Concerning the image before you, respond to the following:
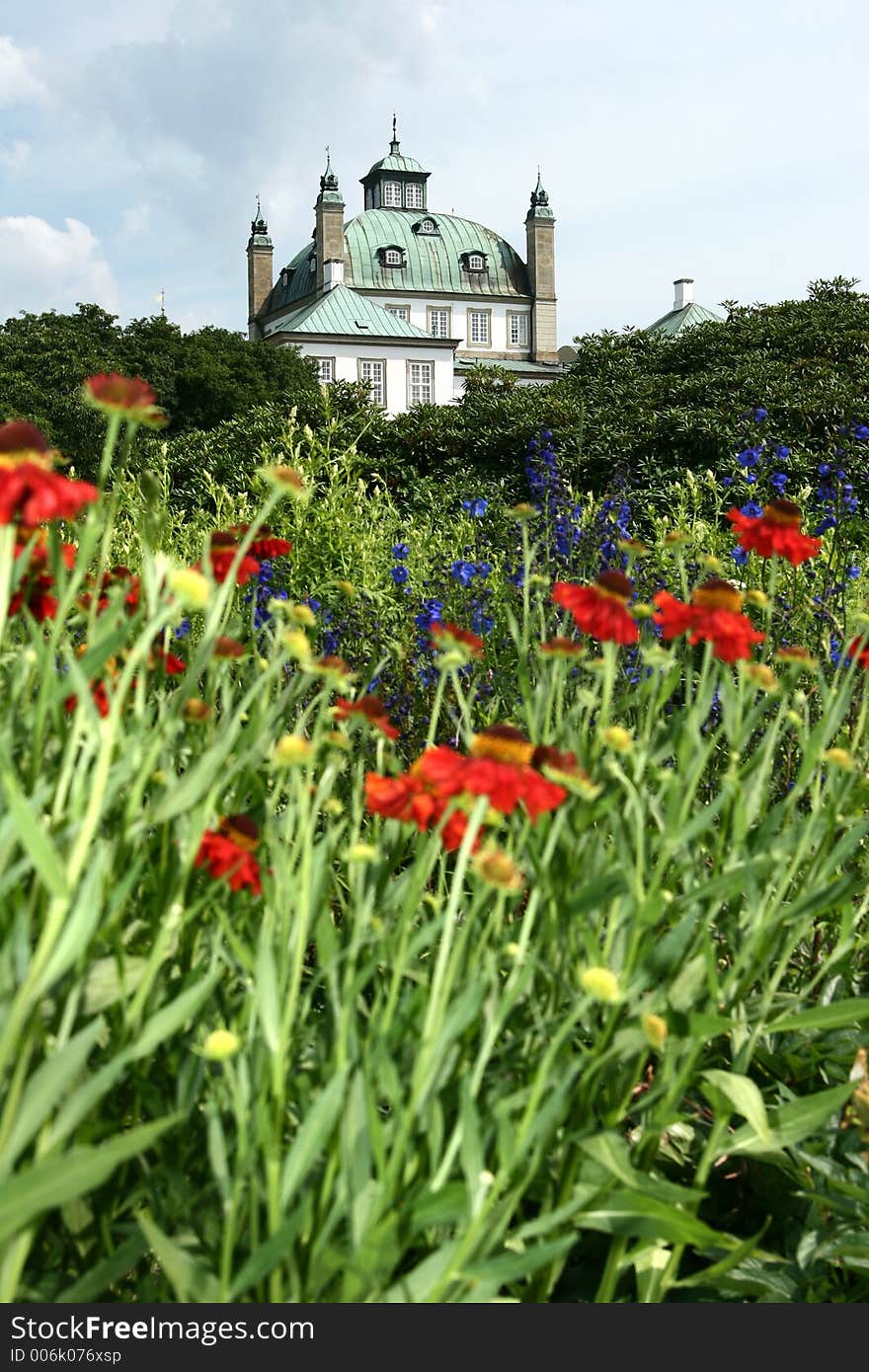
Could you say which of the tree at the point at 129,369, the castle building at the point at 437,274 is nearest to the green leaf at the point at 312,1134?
the tree at the point at 129,369

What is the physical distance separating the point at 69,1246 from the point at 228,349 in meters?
28.4

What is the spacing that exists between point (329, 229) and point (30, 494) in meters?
43.5

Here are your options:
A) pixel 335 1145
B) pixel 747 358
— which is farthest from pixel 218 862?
pixel 747 358

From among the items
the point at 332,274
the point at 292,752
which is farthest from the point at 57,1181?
the point at 332,274

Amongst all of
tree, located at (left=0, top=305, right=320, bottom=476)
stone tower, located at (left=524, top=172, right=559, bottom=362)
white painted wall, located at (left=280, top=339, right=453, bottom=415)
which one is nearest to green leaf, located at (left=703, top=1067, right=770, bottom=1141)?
tree, located at (left=0, top=305, right=320, bottom=476)

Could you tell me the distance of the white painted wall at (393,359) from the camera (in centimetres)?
3625

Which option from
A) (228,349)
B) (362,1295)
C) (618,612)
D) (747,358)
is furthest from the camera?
(228,349)

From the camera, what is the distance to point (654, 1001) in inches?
40.6

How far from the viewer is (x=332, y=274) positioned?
40.2 m

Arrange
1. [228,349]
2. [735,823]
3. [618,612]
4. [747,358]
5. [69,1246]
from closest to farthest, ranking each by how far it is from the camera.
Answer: [69,1246]
[735,823]
[618,612]
[747,358]
[228,349]

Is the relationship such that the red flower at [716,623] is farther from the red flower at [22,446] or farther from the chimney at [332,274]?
the chimney at [332,274]

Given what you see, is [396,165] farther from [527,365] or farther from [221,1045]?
[221,1045]

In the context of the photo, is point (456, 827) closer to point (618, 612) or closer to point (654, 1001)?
point (654, 1001)

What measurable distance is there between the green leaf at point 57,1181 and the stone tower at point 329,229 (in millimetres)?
42205
